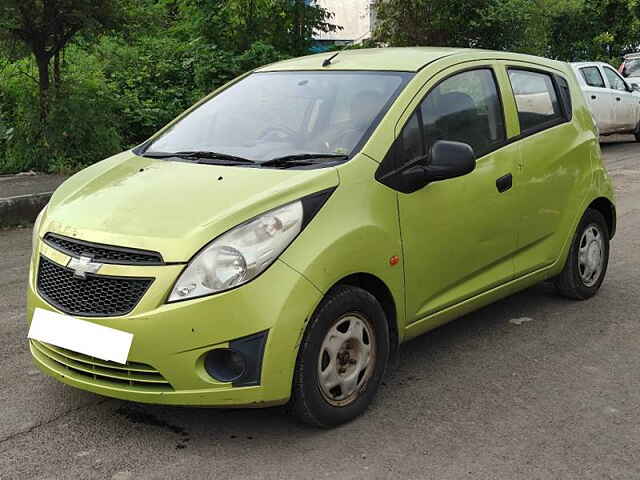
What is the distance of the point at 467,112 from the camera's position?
4.64 metres

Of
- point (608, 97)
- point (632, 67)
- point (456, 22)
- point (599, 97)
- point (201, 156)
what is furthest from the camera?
point (632, 67)

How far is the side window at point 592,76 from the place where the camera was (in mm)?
15711

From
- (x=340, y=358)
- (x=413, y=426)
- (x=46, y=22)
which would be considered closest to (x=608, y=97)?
(x=46, y=22)

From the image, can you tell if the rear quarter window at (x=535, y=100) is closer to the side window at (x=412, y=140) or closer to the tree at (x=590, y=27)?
the side window at (x=412, y=140)

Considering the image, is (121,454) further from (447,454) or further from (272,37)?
(272,37)

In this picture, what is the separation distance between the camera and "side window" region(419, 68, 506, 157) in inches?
173

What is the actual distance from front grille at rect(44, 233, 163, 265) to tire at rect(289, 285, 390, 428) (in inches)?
27.8

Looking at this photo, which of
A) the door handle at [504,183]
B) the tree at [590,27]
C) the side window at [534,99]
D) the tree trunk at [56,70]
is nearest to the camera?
the door handle at [504,183]

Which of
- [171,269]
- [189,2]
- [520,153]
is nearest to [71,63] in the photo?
[189,2]

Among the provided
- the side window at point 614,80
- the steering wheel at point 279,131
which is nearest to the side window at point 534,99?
the steering wheel at point 279,131

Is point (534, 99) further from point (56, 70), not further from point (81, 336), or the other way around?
point (56, 70)

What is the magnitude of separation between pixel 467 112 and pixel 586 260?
166 cm

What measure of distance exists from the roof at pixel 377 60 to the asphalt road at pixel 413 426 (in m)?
1.58

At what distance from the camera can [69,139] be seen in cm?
1061
